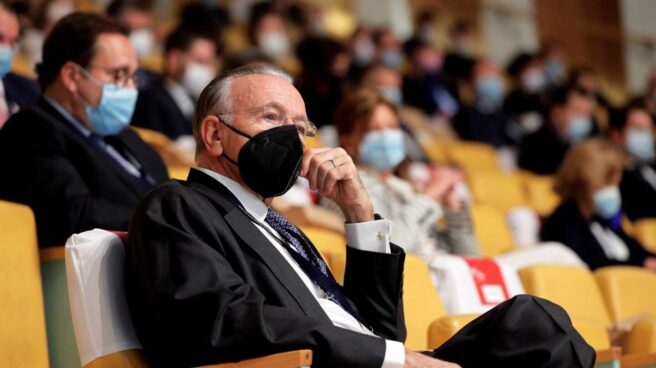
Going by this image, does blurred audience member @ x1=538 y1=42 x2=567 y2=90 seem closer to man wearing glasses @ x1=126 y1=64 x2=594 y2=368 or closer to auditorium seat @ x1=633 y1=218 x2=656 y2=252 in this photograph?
auditorium seat @ x1=633 y1=218 x2=656 y2=252

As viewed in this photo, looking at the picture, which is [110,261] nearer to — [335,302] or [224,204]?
[224,204]

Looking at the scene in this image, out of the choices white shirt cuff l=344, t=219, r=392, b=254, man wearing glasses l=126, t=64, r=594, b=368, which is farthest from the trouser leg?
white shirt cuff l=344, t=219, r=392, b=254

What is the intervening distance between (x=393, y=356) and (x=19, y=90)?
1963 millimetres

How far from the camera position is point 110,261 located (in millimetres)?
1910

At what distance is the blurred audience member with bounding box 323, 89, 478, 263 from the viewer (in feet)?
10.7

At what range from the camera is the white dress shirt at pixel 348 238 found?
6.48 feet

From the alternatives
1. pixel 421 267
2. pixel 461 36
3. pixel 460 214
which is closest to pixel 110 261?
pixel 421 267

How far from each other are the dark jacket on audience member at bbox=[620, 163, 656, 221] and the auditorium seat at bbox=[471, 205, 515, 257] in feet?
5.16

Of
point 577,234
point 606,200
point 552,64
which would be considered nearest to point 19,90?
point 577,234

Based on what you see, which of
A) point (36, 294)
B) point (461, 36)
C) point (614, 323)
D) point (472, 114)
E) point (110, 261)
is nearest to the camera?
point (110, 261)

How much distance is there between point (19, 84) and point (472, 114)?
4258 mm

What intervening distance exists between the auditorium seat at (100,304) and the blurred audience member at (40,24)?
3.53 metres

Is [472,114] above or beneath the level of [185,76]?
beneath

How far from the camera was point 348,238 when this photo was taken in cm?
215
